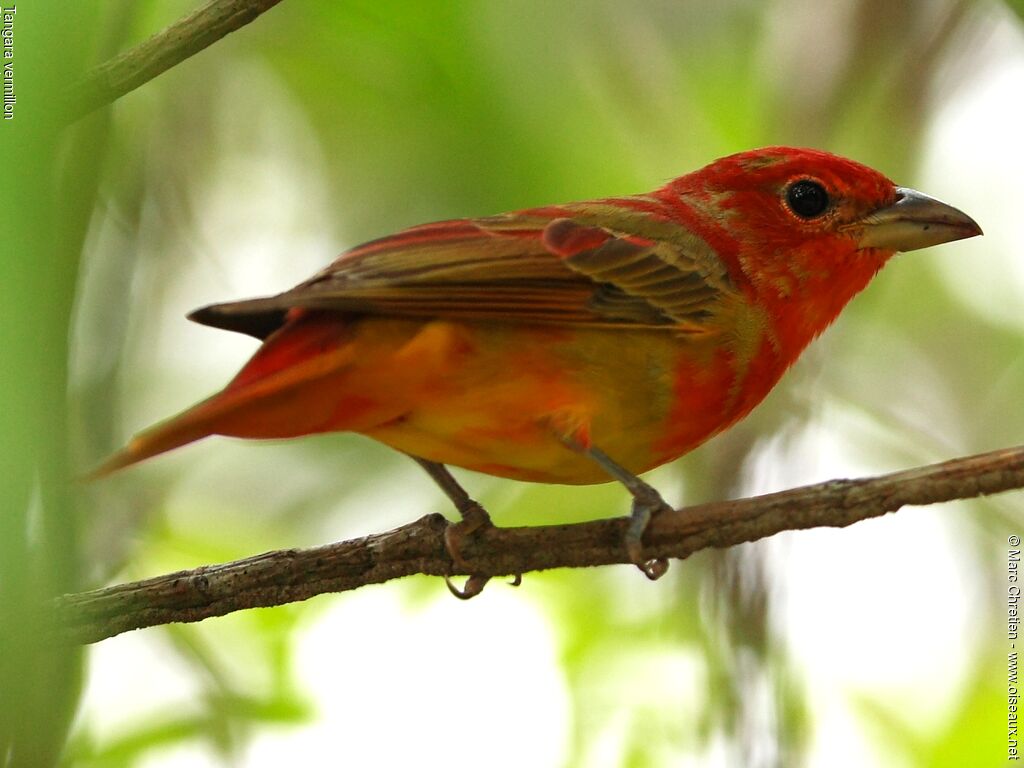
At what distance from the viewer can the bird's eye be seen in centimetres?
363

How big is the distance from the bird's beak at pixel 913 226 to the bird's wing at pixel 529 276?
0.47 m

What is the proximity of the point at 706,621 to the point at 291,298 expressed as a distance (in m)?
1.33

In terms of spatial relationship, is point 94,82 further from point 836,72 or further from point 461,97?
point 836,72

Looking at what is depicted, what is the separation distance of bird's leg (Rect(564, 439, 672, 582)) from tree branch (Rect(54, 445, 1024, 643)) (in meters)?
0.03

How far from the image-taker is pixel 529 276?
3084 mm

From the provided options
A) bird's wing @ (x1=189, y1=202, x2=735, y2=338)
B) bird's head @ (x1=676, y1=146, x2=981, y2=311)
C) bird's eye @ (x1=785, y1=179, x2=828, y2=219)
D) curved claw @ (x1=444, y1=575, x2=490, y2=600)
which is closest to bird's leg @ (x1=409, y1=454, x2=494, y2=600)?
curved claw @ (x1=444, y1=575, x2=490, y2=600)

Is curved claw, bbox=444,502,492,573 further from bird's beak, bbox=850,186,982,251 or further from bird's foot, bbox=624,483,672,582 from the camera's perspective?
bird's beak, bbox=850,186,982,251

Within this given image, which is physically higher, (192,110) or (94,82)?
(192,110)

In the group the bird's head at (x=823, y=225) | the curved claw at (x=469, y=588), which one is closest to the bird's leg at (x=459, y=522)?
the curved claw at (x=469, y=588)

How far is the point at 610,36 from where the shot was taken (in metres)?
4.46

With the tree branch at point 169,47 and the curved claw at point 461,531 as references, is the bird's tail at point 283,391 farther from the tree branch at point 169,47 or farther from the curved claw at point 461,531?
the tree branch at point 169,47

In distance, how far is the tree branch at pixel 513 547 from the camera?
2.23 meters

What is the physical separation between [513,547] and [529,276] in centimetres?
70

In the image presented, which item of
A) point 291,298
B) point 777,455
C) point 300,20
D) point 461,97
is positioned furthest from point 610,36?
point 291,298
